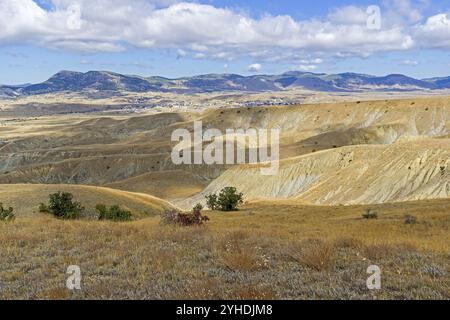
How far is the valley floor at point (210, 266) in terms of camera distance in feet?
28.6

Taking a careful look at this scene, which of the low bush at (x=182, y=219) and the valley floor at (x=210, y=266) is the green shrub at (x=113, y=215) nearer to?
the low bush at (x=182, y=219)

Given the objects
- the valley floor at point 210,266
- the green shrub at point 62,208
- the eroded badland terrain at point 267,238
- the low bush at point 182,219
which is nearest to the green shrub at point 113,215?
the eroded badland terrain at point 267,238

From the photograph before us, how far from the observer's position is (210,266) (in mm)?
10789

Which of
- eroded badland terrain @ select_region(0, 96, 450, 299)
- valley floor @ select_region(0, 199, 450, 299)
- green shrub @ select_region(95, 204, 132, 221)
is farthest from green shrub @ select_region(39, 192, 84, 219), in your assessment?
valley floor @ select_region(0, 199, 450, 299)

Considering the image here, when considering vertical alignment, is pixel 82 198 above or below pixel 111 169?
above

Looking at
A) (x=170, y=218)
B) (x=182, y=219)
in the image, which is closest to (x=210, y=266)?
(x=182, y=219)

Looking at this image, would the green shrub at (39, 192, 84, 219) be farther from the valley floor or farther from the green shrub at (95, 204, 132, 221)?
the valley floor

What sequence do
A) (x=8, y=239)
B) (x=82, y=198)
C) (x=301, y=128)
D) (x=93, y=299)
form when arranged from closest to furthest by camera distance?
(x=93, y=299) < (x=8, y=239) < (x=82, y=198) < (x=301, y=128)
